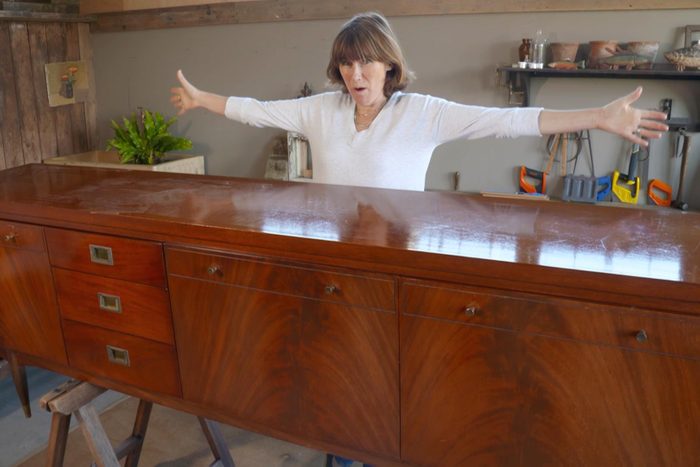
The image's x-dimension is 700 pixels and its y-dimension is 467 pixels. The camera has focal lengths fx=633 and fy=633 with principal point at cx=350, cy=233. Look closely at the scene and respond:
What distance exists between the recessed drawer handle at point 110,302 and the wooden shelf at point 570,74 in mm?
2264

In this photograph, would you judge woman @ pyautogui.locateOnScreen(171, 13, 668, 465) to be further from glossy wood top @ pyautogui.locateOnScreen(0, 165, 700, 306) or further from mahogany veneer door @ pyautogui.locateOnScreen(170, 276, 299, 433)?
mahogany veneer door @ pyautogui.locateOnScreen(170, 276, 299, 433)

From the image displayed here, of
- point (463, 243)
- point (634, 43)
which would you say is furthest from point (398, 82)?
point (634, 43)

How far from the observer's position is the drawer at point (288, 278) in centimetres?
122

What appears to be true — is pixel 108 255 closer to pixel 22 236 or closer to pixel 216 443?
pixel 22 236

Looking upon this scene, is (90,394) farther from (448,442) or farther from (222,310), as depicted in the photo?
(448,442)

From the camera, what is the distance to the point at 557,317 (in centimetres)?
107

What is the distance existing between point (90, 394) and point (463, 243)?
114 cm

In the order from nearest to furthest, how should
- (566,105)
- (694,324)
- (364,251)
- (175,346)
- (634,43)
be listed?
(694,324), (364,251), (175,346), (634,43), (566,105)

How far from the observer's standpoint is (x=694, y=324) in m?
0.99

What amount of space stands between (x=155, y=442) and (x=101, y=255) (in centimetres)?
138

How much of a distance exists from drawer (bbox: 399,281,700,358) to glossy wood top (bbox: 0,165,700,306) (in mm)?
33

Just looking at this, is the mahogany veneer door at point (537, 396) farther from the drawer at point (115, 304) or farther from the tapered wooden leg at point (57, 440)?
the tapered wooden leg at point (57, 440)

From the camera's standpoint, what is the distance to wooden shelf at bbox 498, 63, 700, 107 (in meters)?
2.85

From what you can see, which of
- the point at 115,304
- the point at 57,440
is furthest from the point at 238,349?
the point at 57,440
